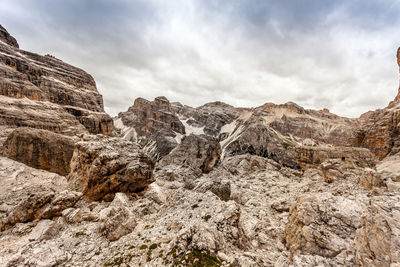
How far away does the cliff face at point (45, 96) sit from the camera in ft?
147

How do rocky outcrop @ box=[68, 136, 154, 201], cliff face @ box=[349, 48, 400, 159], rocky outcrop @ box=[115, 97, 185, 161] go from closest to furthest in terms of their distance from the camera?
1. rocky outcrop @ box=[68, 136, 154, 201]
2. cliff face @ box=[349, 48, 400, 159]
3. rocky outcrop @ box=[115, 97, 185, 161]

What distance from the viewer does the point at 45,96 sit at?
57031 millimetres

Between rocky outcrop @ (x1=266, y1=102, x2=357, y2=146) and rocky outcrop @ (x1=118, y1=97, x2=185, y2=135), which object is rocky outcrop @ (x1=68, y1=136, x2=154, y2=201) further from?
rocky outcrop @ (x1=266, y1=102, x2=357, y2=146)

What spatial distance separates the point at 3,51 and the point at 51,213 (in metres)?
80.6

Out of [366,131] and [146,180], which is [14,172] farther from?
[366,131]

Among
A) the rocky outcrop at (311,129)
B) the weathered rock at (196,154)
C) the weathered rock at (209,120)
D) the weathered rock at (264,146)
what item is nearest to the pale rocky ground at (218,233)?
the weathered rock at (196,154)

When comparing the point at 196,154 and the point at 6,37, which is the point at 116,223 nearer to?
the point at 196,154

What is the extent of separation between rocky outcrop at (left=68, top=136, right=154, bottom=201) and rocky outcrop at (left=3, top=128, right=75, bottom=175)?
1838 centimetres

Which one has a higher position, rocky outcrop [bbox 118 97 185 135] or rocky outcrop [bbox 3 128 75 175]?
rocky outcrop [bbox 118 97 185 135]

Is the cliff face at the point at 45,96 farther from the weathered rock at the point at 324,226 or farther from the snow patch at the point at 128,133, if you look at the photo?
the snow patch at the point at 128,133

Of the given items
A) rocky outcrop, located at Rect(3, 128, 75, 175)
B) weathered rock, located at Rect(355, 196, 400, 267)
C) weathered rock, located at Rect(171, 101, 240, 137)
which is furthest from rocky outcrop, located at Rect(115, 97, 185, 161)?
weathered rock, located at Rect(355, 196, 400, 267)

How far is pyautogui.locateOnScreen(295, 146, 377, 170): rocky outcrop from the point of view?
34466 millimetres

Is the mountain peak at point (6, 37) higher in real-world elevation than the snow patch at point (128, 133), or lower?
higher

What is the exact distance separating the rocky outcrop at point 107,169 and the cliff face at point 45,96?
3390cm
